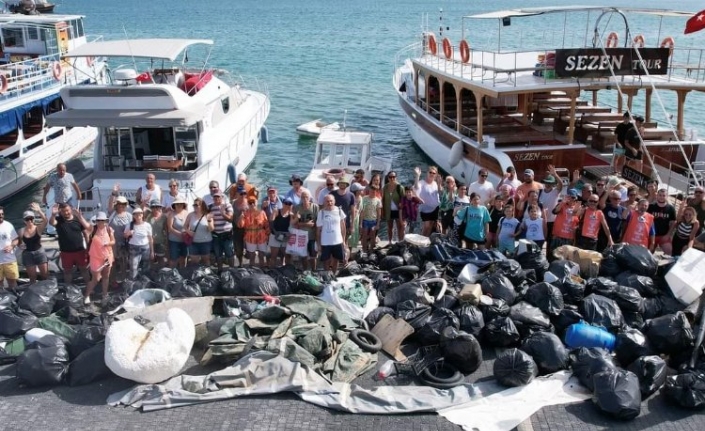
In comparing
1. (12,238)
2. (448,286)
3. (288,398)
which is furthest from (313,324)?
(12,238)

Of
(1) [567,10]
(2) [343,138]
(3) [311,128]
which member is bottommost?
(3) [311,128]

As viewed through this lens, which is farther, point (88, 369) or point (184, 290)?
point (184, 290)

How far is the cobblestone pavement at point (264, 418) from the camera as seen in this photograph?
648 centimetres

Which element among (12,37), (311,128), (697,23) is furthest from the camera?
(311,128)

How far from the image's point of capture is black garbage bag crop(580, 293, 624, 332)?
795 cm

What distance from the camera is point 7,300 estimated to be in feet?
28.5

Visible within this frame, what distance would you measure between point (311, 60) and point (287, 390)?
40.7 meters

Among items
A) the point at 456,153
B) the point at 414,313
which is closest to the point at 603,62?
the point at 456,153

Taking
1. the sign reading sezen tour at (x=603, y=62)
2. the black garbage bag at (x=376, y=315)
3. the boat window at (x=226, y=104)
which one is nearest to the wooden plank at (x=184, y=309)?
the black garbage bag at (x=376, y=315)

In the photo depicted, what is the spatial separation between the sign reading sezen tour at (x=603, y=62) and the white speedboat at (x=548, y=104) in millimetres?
21

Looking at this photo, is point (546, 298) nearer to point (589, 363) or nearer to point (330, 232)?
point (589, 363)

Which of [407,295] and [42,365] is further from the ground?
[407,295]

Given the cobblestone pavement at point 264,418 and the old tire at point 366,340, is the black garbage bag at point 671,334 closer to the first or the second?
the cobblestone pavement at point 264,418

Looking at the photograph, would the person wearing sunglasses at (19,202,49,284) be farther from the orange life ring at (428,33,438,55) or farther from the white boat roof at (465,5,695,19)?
the orange life ring at (428,33,438,55)
